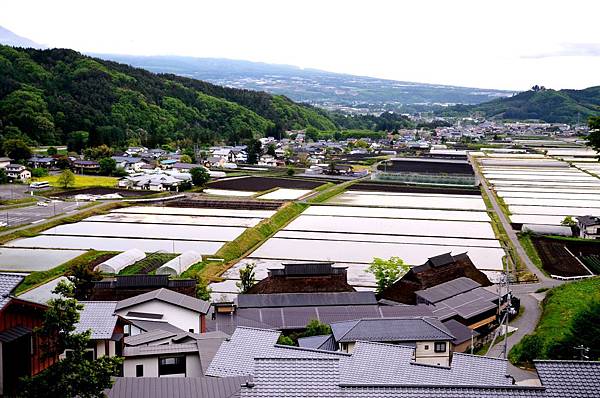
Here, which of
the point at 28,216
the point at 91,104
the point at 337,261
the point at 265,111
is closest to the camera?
the point at 337,261

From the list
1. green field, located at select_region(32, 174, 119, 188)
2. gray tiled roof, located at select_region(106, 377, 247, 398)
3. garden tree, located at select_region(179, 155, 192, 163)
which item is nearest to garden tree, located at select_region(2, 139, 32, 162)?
green field, located at select_region(32, 174, 119, 188)

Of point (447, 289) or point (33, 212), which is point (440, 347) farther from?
point (33, 212)

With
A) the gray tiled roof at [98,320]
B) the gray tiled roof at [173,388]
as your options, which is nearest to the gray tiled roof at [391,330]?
the gray tiled roof at [98,320]

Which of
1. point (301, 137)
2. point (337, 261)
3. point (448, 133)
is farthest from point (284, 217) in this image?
point (448, 133)

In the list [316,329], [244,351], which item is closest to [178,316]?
[316,329]

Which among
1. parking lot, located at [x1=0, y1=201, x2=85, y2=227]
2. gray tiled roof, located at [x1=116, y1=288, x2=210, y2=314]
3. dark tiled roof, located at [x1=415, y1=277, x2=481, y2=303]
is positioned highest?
gray tiled roof, located at [x1=116, y1=288, x2=210, y2=314]

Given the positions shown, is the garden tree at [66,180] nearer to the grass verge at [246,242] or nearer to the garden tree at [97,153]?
the grass verge at [246,242]

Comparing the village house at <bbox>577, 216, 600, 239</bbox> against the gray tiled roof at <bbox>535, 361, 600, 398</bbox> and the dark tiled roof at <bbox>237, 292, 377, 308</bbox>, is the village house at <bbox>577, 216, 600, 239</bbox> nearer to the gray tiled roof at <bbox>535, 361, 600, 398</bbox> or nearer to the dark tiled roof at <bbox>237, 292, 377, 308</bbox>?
the dark tiled roof at <bbox>237, 292, 377, 308</bbox>

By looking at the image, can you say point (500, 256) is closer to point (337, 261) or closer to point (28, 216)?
point (337, 261)
